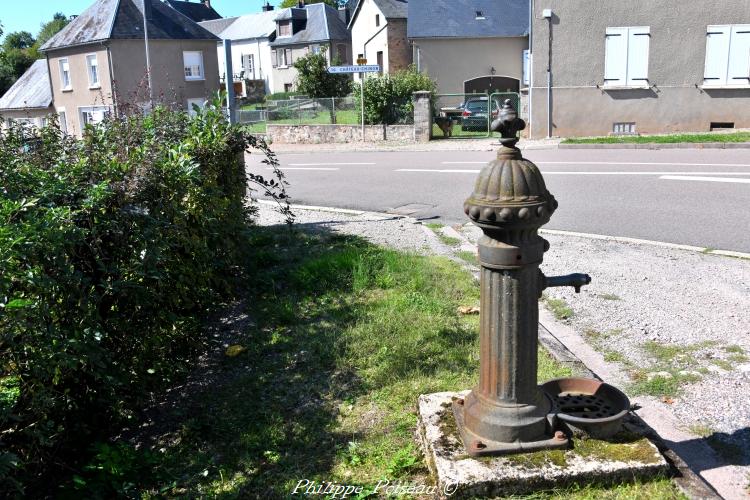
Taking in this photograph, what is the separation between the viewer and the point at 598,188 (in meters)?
11.9

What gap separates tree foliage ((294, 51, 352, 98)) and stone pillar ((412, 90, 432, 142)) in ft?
42.1

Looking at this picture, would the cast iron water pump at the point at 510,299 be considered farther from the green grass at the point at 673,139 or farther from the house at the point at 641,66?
the house at the point at 641,66

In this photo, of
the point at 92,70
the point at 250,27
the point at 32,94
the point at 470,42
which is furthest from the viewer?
the point at 250,27

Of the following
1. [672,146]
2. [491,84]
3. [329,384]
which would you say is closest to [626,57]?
[672,146]

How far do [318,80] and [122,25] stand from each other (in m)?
12.0

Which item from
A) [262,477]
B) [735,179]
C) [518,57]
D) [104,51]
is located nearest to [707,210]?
[735,179]

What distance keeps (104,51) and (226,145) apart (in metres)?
36.7

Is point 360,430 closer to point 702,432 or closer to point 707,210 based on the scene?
point 702,432

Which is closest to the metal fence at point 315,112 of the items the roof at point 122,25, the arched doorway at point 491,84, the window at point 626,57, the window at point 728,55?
the window at point 626,57

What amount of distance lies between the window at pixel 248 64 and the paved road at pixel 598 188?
157 ft

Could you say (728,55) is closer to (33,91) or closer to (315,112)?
(315,112)

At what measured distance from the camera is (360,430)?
3633 millimetres

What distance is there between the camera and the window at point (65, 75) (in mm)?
41594

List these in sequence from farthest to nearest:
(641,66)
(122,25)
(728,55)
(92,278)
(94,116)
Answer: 1. (122,25)
2. (641,66)
3. (728,55)
4. (94,116)
5. (92,278)
